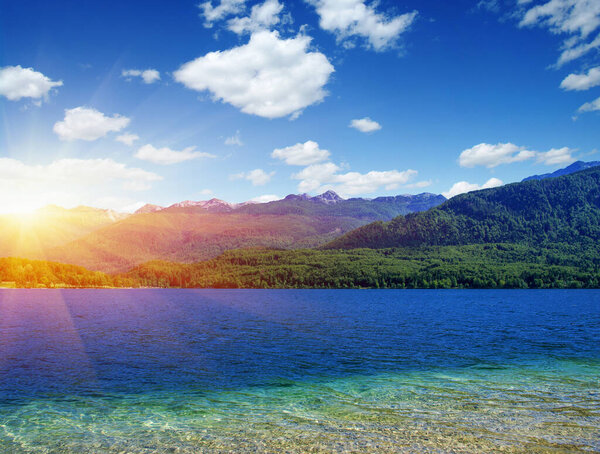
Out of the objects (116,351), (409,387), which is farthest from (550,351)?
(116,351)

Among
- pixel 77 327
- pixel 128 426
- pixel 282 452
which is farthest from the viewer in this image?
pixel 77 327

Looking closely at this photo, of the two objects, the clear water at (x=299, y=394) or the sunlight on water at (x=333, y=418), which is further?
the clear water at (x=299, y=394)

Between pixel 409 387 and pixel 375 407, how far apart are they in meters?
6.33

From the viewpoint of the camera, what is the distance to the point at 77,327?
7494 cm

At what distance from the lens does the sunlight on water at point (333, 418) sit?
18812 millimetres

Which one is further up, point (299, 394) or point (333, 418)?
point (333, 418)

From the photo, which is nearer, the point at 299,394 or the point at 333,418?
the point at 333,418

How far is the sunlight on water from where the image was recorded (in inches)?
741

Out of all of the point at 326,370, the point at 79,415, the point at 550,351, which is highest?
the point at 79,415

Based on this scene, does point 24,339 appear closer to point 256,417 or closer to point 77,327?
point 77,327

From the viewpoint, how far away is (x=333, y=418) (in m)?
23.2

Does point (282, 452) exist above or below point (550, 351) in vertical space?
above

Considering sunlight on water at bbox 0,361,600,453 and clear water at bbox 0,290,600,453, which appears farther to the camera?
clear water at bbox 0,290,600,453

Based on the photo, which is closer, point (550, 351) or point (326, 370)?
point (326, 370)
